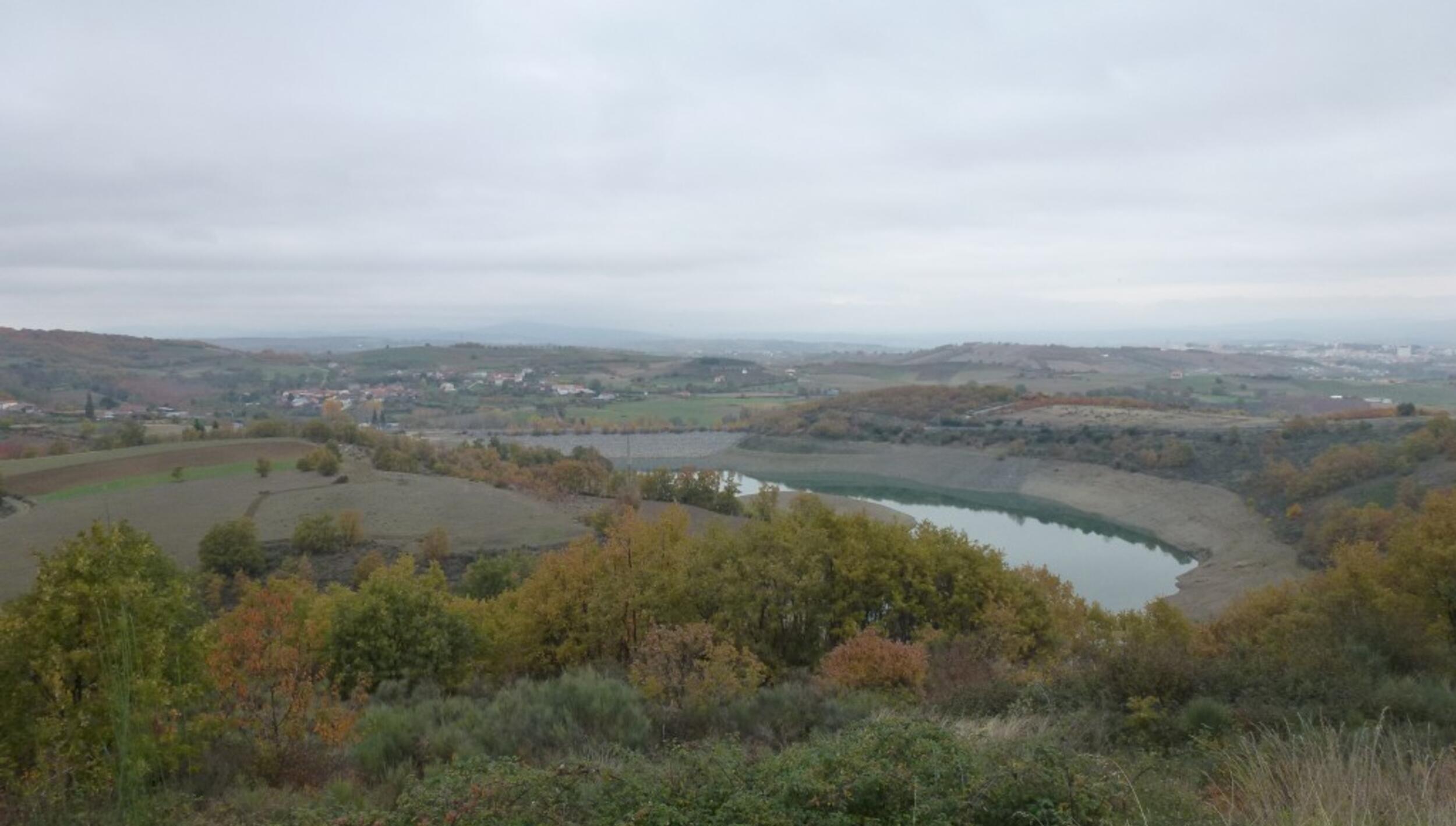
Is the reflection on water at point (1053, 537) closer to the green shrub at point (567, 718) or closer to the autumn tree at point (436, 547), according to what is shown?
the autumn tree at point (436, 547)

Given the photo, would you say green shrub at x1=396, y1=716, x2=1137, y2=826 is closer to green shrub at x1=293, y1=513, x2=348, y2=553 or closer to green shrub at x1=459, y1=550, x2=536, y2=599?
green shrub at x1=459, y1=550, x2=536, y2=599

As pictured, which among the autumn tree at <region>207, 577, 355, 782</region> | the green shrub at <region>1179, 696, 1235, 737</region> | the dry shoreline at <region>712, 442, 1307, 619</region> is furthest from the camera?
the dry shoreline at <region>712, 442, 1307, 619</region>

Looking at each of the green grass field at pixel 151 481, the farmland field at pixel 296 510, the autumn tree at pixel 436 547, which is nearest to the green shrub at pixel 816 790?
the autumn tree at pixel 436 547

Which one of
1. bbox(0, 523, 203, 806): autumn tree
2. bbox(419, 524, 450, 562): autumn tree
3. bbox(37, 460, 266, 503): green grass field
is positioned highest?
bbox(0, 523, 203, 806): autumn tree

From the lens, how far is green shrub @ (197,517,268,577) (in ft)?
87.9

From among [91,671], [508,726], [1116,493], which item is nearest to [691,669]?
[508,726]

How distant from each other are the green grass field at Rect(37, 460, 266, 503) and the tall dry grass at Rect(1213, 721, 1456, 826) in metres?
38.9

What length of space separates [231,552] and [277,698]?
901 inches

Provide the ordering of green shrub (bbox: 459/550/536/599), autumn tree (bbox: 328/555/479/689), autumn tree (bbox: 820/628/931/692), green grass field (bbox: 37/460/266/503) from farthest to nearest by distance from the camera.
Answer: green grass field (bbox: 37/460/266/503) → green shrub (bbox: 459/550/536/599) → autumn tree (bbox: 328/555/479/689) → autumn tree (bbox: 820/628/931/692)

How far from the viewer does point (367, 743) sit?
6984 mm

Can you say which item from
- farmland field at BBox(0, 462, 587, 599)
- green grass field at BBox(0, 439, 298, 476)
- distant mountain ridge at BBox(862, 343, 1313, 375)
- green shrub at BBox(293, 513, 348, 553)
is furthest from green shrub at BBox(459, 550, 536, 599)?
distant mountain ridge at BBox(862, 343, 1313, 375)

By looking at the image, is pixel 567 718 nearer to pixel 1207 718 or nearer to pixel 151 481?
pixel 1207 718

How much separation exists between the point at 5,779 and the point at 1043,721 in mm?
7204

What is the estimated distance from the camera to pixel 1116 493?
4891cm
